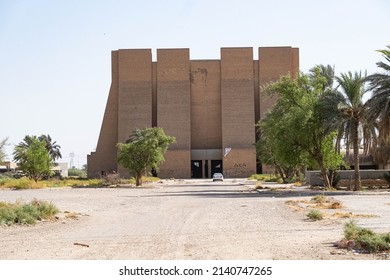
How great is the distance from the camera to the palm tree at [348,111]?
34.8m

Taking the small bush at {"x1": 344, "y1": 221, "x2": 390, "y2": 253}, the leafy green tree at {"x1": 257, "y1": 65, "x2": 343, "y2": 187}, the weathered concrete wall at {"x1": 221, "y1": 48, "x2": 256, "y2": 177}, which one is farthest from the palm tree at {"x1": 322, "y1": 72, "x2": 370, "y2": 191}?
the weathered concrete wall at {"x1": 221, "y1": 48, "x2": 256, "y2": 177}

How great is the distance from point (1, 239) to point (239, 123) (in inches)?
3418

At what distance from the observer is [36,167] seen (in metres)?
55.7

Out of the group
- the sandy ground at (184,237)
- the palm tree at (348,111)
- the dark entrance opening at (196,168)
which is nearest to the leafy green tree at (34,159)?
the palm tree at (348,111)

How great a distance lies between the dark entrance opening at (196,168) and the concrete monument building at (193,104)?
197 cm

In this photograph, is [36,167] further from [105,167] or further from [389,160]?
[105,167]

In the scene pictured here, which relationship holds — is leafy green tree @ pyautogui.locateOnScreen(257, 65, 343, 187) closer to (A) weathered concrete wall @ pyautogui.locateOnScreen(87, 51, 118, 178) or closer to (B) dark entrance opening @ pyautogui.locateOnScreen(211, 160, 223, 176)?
(B) dark entrance opening @ pyautogui.locateOnScreen(211, 160, 223, 176)

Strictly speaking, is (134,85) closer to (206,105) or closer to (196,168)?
(206,105)

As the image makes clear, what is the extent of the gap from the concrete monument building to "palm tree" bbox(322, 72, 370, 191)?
6130cm

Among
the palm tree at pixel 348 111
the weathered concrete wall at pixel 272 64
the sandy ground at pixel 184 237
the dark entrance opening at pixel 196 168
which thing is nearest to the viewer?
the sandy ground at pixel 184 237

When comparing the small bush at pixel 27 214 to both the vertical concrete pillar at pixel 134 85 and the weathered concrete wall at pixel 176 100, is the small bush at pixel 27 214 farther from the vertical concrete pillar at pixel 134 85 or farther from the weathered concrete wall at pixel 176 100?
the vertical concrete pillar at pixel 134 85

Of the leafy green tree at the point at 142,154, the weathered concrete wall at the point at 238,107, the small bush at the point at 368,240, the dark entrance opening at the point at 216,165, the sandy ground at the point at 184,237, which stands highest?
the weathered concrete wall at the point at 238,107

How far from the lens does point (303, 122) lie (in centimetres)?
3653

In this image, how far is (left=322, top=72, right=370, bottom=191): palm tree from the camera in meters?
34.8
